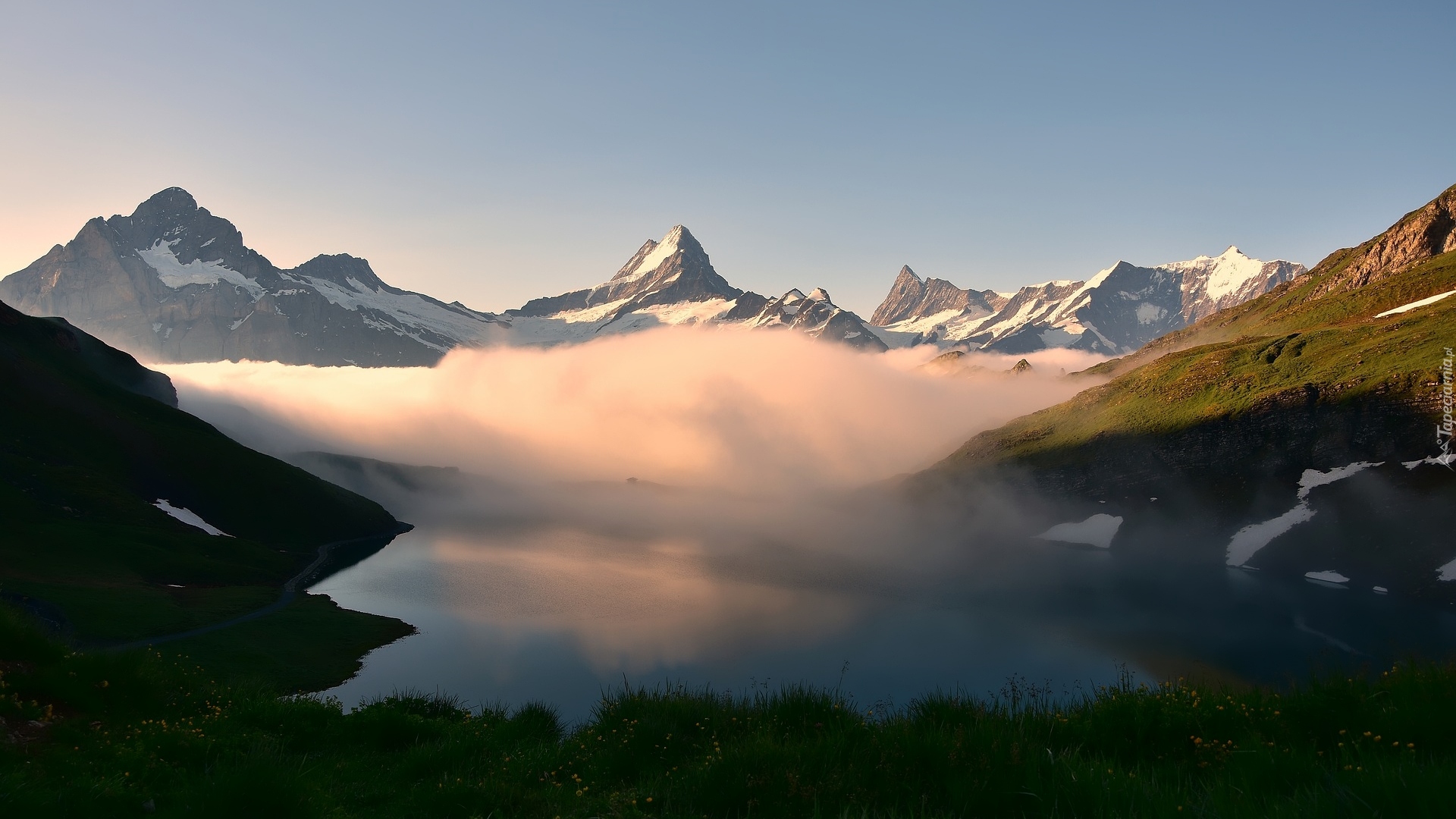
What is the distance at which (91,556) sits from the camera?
10381 centimetres

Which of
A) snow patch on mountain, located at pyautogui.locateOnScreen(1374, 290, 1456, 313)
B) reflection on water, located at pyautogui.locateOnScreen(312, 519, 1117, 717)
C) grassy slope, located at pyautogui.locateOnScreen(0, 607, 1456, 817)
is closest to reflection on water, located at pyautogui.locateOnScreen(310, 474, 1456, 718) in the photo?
reflection on water, located at pyautogui.locateOnScreen(312, 519, 1117, 717)

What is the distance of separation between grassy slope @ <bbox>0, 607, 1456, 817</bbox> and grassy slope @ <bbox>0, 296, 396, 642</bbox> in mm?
83062

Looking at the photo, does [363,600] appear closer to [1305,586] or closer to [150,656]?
[150,656]

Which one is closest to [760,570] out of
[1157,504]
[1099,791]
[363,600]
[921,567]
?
[921,567]

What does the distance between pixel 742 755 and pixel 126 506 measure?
15496 cm

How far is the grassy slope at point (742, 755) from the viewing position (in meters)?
8.86

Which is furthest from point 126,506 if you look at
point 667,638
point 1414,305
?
point 1414,305

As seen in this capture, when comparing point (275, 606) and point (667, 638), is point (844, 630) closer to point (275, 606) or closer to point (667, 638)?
point (667, 638)

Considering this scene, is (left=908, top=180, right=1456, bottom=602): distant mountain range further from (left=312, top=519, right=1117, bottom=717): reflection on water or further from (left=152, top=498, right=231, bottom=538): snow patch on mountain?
(left=152, top=498, right=231, bottom=538): snow patch on mountain

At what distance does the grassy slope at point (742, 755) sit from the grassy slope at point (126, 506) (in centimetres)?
8306

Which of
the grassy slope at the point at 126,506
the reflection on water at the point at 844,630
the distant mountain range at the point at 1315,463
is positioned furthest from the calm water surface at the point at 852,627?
the grassy slope at the point at 126,506

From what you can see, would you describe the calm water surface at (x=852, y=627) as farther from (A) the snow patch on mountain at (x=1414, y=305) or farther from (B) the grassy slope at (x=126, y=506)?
(A) the snow patch on mountain at (x=1414, y=305)

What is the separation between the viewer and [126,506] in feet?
418

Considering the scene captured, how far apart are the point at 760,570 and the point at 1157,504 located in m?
93.2
